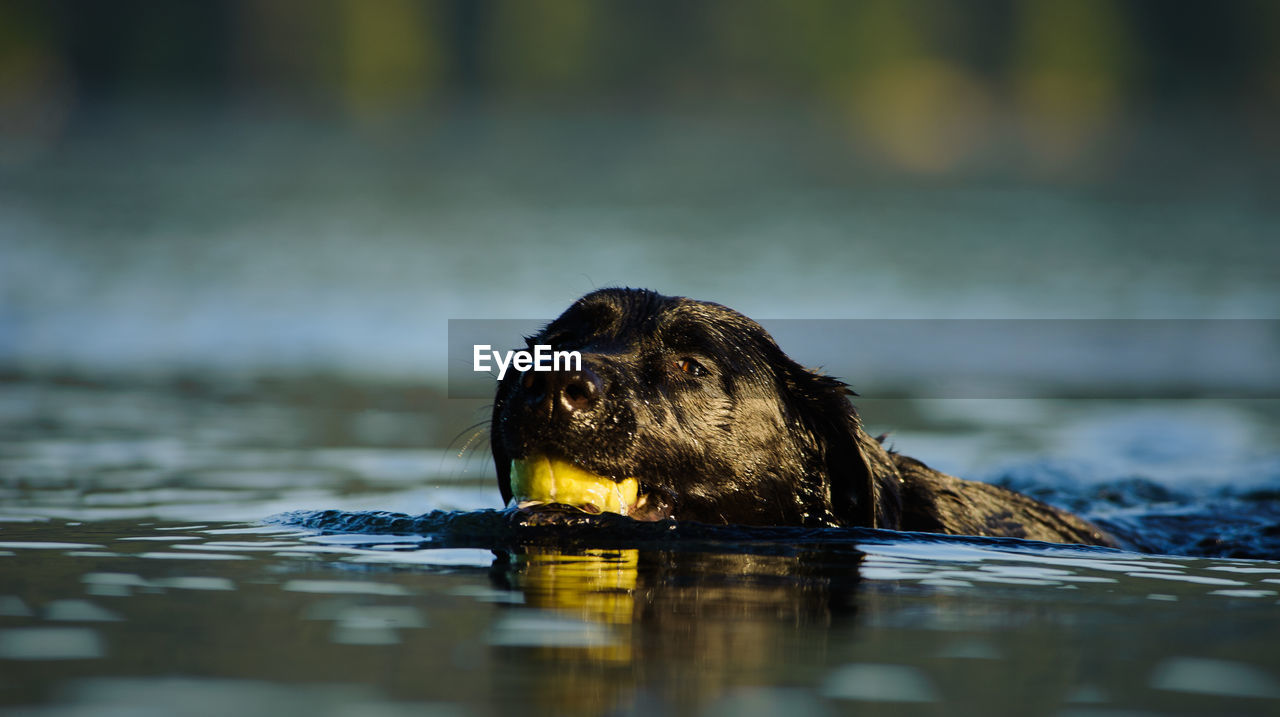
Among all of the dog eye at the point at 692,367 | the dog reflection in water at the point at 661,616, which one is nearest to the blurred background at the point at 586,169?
the dog eye at the point at 692,367

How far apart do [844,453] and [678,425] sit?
2.52 ft

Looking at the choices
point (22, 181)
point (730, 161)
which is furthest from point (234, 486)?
point (730, 161)

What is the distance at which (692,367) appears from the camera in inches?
223

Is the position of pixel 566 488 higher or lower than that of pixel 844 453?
lower

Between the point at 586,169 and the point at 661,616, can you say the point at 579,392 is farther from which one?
the point at 586,169

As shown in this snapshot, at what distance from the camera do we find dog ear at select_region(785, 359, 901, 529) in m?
5.75

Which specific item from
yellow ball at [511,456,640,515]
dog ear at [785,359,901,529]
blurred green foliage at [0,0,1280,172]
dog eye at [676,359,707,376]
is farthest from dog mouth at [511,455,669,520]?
blurred green foliage at [0,0,1280,172]

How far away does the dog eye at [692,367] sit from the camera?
5.64 metres

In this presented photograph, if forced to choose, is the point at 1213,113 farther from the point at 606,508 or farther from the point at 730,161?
the point at 606,508

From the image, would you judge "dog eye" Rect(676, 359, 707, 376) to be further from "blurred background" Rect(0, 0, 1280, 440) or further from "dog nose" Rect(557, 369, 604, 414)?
"blurred background" Rect(0, 0, 1280, 440)

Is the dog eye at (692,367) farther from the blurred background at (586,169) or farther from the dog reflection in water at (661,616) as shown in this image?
the blurred background at (586,169)

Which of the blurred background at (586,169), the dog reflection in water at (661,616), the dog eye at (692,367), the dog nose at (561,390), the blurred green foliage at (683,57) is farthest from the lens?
the blurred green foliage at (683,57)

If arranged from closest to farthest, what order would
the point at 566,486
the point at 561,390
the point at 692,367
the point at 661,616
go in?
1. the point at 661,616
2. the point at 561,390
3. the point at 566,486
4. the point at 692,367

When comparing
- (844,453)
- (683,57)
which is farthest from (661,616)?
(683,57)
